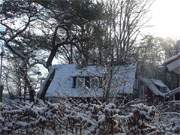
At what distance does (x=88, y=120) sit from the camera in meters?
7.51

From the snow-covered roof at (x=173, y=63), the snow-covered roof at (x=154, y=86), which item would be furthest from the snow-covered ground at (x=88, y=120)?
the snow-covered roof at (x=154, y=86)

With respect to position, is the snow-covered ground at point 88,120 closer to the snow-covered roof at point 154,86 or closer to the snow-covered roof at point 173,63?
the snow-covered roof at point 173,63

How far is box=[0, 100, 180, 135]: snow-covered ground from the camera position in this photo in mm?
7070

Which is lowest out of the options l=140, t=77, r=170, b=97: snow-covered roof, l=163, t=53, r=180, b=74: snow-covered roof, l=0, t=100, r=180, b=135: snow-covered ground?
l=0, t=100, r=180, b=135: snow-covered ground

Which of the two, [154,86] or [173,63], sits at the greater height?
[154,86]

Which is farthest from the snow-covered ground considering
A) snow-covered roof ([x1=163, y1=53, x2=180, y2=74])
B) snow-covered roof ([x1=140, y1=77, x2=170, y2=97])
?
snow-covered roof ([x1=140, y1=77, x2=170, y2=97])


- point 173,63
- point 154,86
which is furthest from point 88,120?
point 154,86

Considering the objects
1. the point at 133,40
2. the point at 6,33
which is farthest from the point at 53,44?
the point at 133,40

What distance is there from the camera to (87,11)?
83.7ft

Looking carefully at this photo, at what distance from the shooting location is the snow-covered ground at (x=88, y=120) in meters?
7.07

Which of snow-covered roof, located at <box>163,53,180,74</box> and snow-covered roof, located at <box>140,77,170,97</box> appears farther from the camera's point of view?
snow-covered roof, located at <box>140,77,170,97</box>

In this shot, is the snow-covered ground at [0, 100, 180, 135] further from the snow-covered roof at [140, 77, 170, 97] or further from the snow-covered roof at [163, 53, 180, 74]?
the snow-covered roof at [140, 77, 170, 97]

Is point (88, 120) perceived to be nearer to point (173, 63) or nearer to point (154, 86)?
point (173, 63)

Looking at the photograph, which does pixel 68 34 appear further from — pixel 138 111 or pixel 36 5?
pixel 138 111
